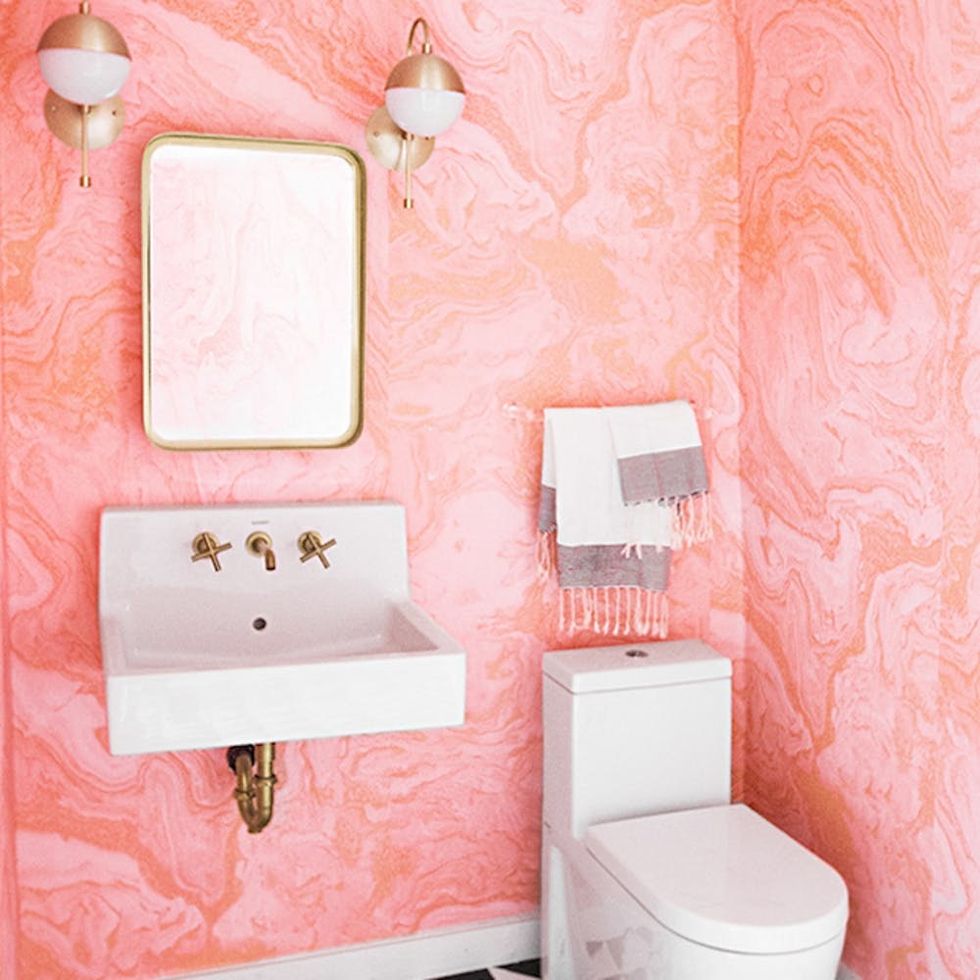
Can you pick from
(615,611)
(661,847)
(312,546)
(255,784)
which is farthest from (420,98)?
(661,847)

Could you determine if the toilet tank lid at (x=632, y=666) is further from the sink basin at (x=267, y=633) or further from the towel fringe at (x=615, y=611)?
the sink basin at (x=267, y=633)

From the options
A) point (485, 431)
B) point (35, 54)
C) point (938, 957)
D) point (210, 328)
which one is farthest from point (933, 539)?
point (35, 54)

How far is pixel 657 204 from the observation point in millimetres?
2400

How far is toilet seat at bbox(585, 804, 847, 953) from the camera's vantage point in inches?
71.1

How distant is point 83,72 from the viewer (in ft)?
6.05

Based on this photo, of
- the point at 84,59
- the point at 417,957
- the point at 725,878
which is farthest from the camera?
the point at 417,957

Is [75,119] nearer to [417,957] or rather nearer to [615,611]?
[615,611]

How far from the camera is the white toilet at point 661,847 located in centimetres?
182

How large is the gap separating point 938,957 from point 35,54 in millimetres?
2101

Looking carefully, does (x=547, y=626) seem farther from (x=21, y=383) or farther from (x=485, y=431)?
(x=21, y=383)

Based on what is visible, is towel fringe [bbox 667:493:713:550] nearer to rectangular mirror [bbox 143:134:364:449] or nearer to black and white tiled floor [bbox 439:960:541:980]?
rectangular mirror [bbox 143:134:364:449]

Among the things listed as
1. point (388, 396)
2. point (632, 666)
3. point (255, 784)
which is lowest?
point (255, 784)

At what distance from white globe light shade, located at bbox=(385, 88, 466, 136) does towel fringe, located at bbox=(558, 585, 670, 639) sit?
0.93 metres

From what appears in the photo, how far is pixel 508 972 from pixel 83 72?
1822 millimetres
